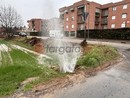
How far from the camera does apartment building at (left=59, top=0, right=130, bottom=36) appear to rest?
4106 cm

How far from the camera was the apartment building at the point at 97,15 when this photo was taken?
135 feet

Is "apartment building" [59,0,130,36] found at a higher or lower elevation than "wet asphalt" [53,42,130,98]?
higher

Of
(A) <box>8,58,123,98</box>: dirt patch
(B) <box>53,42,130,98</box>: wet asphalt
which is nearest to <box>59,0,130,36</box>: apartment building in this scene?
(A) <box>8,58,123,98</box>: dirt patch

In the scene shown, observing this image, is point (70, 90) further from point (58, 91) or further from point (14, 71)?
point (14, 71)

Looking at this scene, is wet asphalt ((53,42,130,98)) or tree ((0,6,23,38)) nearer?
wet asphalt ((53,42,130,98))

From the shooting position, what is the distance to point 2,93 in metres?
4.88

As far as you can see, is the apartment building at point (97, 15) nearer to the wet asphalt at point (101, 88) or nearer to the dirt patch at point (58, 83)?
the dirt patch at point (58, 83)

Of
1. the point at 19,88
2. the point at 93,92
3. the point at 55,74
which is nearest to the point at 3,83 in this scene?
the point at 19,88

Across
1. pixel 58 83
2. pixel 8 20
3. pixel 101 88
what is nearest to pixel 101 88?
pixel 101 88

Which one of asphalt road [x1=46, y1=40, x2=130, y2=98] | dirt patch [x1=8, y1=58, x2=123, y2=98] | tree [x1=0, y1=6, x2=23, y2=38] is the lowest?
asphalt road [x1=46, y1=40, x2=130, y2=98]

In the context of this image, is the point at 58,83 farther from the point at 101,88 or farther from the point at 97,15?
the point at 97,15

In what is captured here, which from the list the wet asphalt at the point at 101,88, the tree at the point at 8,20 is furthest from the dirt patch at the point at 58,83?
the tree at the point at 8,20

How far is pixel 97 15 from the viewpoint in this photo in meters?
48.3

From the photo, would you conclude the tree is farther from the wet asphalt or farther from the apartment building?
the wet asphalt
